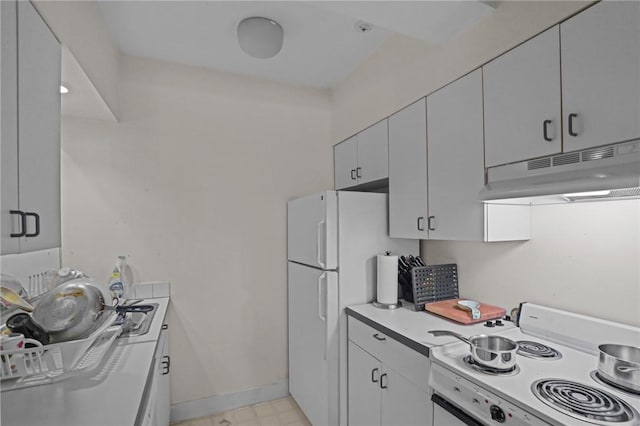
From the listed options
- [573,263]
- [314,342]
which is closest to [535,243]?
[573,263]

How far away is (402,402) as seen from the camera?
163cm

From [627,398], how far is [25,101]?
226 centimetres

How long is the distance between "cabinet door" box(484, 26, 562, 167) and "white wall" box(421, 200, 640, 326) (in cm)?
43

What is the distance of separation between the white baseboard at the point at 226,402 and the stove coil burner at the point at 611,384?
2.27 metres

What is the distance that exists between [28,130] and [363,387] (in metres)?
2.05

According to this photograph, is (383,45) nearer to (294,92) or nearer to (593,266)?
(294,92)

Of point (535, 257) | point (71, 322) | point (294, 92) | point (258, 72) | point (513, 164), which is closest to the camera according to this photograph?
point (71, 322)

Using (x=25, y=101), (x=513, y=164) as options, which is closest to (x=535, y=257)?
(x=513, y=164)

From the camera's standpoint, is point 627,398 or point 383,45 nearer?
point 627,398

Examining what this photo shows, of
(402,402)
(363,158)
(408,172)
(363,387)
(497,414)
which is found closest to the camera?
(497,414)

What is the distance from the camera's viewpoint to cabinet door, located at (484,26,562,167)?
1307 mm

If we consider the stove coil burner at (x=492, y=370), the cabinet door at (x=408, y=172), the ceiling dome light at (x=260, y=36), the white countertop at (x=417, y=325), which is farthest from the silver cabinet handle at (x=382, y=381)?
the ceiling dome light at (x=260, y=36)

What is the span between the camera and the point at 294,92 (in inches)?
116

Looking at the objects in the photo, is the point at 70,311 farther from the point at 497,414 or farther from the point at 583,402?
the point at 583,402
